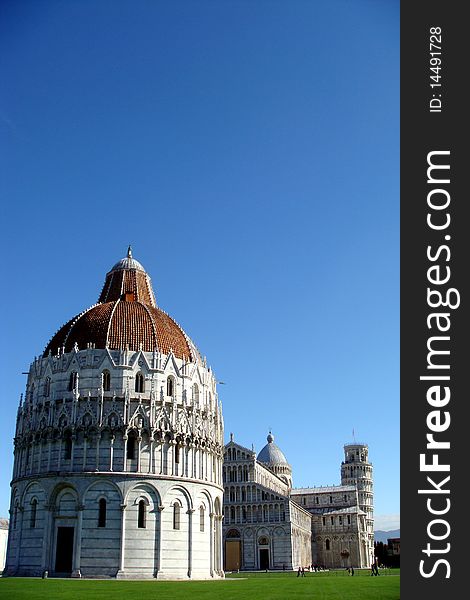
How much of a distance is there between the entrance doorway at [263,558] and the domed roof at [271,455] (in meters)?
36.7

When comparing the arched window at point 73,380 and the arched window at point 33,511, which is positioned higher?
the arched window at point 73,380

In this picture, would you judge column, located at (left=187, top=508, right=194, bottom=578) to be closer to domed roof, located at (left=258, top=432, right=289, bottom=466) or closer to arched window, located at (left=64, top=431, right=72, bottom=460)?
arched window, located at (left=64, top=431, right=72, bottom=460)

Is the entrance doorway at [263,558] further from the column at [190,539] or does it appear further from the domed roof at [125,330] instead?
the column at [190,539]

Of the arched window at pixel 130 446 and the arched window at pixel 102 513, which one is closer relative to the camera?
the arched window at pixel 102 513

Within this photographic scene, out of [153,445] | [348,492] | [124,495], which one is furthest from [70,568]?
[348,492]

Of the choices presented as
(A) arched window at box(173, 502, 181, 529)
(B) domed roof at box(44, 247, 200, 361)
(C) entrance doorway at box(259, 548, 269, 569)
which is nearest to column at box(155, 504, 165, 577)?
(A) arched window at box(173, 502, 181, 529)

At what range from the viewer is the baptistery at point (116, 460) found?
48.7 meters

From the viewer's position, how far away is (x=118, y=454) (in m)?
50.1

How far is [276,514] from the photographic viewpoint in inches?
3954

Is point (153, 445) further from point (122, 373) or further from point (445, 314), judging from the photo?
point (445, 314)

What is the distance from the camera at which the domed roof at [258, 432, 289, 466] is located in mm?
136750

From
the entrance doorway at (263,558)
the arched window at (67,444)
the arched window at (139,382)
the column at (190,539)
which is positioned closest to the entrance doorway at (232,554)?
the entrance doorway at (263,558)

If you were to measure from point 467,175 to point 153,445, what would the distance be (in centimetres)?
4036

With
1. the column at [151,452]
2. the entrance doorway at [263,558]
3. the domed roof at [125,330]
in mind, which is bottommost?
the entrance doorway at [263,558]
